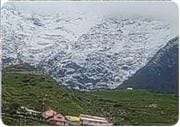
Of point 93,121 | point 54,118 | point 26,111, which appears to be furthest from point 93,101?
point 26,111

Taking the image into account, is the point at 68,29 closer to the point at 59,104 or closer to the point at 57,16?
the point at 57,16

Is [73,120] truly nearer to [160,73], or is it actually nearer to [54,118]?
[54,118]

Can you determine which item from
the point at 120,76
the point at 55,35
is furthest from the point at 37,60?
the point at 120,76

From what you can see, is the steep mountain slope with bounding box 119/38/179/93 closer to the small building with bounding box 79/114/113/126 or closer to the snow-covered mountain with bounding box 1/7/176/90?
the snow-covered mountain with bounding box 1/7/176/90

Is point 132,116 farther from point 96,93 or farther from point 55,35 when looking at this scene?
point 55,35

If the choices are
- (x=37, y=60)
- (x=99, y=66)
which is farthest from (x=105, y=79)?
(x=37, y=60)

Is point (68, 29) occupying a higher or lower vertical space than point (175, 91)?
higher
